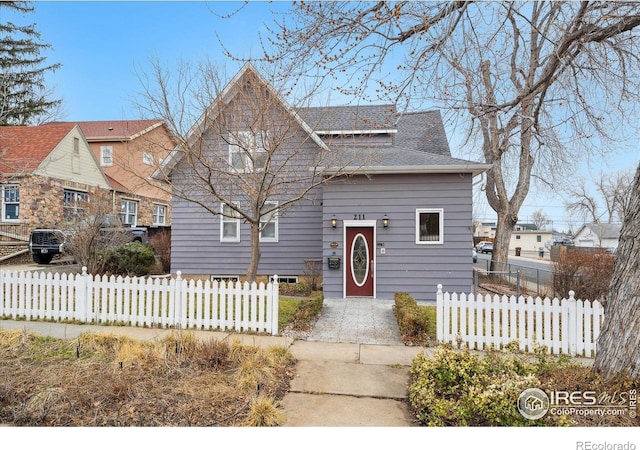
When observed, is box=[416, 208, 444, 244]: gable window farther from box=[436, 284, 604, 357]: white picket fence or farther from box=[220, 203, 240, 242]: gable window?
box=[220, 203, 240, 242]: gable window

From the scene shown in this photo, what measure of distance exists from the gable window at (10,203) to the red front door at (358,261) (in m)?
16.4

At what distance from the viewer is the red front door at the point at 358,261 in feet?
33.1

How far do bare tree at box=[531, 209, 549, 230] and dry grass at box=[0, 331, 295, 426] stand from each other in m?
89.3

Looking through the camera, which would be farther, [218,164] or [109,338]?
[218,164]

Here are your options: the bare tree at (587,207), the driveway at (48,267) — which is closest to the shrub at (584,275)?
the driveway at (48,267)

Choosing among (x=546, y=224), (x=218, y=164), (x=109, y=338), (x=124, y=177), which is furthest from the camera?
(x=546, y=224)

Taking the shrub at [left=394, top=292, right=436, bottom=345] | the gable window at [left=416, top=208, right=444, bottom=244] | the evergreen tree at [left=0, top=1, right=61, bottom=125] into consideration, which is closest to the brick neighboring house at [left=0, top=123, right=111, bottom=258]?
the evergreen tree at [left=0, top=1, right=61, bottom=125]

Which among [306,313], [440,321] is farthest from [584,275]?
[306,313]

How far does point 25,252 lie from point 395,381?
18.0 m

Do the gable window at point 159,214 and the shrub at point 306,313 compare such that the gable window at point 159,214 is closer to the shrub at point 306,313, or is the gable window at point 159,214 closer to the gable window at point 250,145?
the gable window at point 250,145

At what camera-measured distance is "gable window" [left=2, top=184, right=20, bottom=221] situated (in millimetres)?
16328

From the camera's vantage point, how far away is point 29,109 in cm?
2103

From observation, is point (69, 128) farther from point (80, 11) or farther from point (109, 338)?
point (109, 338)
